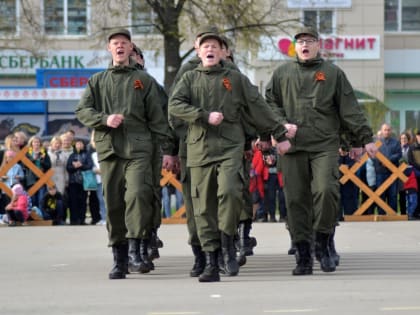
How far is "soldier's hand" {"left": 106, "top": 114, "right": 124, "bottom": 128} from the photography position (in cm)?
1091

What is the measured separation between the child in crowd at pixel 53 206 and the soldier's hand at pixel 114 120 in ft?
34.8

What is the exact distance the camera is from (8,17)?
112 feet

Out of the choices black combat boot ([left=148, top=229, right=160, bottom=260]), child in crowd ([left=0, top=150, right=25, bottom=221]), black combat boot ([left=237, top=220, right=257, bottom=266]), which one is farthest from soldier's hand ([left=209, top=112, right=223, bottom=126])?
child in crowd ([left=0, top=150, right=25, bottom=221])

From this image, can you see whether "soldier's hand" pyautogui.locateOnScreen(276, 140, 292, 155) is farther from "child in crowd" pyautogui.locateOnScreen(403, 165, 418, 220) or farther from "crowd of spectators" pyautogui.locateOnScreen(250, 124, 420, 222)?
"child in crowd" pyautogui.locateOnScreen(403, 165, 418, 220)

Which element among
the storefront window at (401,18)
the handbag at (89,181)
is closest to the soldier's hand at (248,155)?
the handbag at (89,181)

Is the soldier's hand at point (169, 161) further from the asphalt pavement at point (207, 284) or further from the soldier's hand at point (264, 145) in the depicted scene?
the asphalt pavement at point (207, 284)

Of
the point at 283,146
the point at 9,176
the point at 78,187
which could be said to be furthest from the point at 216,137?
the point at 9,176

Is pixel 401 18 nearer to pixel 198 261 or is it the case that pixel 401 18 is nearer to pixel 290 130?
pixel 290 130

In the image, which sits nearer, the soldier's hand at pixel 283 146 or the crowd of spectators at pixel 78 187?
the soldier's hand at pixel 283 146

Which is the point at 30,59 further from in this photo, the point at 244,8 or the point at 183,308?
the point at 183,308

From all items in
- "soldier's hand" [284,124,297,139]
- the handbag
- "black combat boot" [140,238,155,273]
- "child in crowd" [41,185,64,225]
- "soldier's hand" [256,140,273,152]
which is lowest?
"child in crowd" [41,185,64,225]

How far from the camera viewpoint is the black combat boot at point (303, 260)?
37.2ft

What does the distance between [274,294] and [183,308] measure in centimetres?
106

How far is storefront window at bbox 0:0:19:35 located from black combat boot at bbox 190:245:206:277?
22651 mm
